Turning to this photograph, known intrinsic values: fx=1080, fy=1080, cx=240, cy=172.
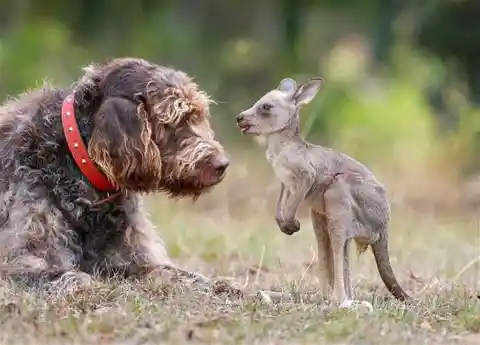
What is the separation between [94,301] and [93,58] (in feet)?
37.1

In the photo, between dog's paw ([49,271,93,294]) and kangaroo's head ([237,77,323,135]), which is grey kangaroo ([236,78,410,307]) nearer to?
kangaroo's head ([237,77,323,135])

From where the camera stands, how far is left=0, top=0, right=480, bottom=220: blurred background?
1523 centimetres

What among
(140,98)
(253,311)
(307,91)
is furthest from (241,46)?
(253,311)

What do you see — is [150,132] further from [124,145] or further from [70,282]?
[70,282]

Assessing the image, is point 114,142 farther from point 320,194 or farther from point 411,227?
point 411,227

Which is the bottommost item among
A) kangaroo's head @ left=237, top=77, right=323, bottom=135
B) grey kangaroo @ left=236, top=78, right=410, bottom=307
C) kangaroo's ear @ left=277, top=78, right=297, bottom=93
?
grey kangaroo @ left=236, top=78, right=410, bottom=307

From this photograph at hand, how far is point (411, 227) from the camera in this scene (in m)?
11.1

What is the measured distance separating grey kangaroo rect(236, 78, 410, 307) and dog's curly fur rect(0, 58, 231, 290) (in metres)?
0.65

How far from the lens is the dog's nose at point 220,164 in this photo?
651 cm

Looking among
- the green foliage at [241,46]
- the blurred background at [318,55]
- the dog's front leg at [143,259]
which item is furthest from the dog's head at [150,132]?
the green foliage at [241,46]

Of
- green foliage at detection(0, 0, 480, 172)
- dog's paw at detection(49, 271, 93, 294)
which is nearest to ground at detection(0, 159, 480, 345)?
dog's paw at detection(49, 271, 93, 294)

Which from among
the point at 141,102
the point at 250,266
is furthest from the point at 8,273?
the point at 250,266

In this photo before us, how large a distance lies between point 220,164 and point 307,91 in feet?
2.58

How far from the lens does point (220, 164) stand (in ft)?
21.4
